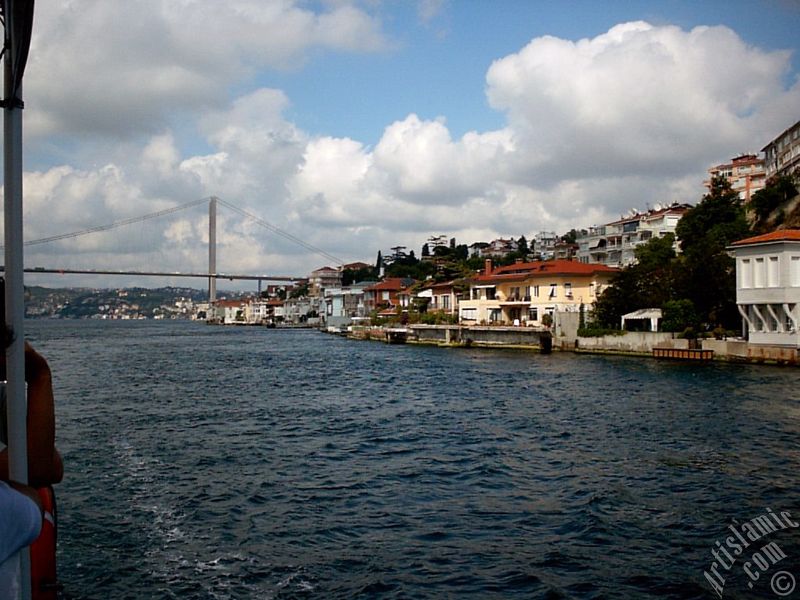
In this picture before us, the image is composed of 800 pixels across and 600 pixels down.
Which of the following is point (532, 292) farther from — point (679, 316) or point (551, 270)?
point (679, 316)

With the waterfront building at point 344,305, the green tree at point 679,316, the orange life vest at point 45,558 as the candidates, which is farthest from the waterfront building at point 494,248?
the orange life vest at point 45,558

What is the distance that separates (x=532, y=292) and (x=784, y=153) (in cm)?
3156

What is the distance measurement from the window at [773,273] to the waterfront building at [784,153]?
23.5m

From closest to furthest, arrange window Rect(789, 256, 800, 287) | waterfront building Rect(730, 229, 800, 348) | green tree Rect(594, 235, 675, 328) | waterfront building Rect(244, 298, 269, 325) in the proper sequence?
waterfront building Rect(730, 229, 800, 348) → window Rect(789, 256, 800, 287) → green tree Rect(594, 235, 675, 328) → waterfront building Rect(244, 298, 269, 325)

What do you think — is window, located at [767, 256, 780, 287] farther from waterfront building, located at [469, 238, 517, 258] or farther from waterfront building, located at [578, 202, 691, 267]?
waterfront building, located at [469, 238, 517, 258]

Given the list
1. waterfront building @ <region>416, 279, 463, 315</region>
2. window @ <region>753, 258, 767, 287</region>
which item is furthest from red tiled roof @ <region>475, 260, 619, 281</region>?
window @ <region>753, 258, 767, 287</region>

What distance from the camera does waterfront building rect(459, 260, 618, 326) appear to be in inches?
2174

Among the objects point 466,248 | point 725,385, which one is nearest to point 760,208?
point 725,385

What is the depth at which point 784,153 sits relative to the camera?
68125 millimetres

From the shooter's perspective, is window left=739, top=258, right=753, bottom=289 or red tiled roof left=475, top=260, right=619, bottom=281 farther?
red tiled roof left=475, top=260, right=619, bottom=281

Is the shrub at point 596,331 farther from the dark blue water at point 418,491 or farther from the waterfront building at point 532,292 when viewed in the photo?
the dark blue water at point 418,491

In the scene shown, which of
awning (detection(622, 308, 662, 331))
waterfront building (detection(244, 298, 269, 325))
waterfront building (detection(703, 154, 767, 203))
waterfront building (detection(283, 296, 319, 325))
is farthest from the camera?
waterfront building (detection(244, 298, 269, 325))

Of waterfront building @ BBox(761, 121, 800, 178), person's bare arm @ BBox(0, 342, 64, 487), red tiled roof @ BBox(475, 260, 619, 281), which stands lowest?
person's bare arm @ BBox(0, 342, 64, 487)

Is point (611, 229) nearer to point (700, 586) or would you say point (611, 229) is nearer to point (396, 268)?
point (396, 268)
